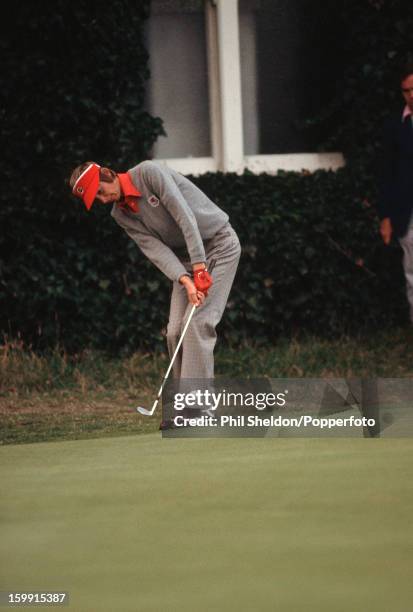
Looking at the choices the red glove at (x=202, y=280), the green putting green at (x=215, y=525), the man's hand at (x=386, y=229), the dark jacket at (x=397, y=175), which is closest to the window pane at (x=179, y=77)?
the dark jacket at (x=397, y=175)

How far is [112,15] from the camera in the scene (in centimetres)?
950

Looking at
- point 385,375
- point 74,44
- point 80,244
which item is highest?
point 74,44

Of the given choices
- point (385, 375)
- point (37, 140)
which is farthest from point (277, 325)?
point (37, 140)

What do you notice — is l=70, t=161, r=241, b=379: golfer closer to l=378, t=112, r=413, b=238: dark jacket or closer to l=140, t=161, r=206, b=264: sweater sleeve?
l=140, t=161, r=206, b=264: sweater sleeve

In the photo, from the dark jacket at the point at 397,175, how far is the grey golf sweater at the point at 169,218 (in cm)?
151

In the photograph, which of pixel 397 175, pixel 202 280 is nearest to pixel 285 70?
pixel 397 175

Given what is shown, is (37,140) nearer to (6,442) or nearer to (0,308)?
(0,308)

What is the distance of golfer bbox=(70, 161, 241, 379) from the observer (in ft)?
22.3

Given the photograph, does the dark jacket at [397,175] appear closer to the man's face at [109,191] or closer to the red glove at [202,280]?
the red glove at [202,280]

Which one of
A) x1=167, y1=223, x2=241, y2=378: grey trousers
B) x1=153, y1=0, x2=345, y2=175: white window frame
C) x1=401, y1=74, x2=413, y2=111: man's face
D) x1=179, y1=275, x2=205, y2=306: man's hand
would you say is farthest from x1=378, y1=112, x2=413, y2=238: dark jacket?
x1=179, y1=275, x2=205, y2=306: man's hand

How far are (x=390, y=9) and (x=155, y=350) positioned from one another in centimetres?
292

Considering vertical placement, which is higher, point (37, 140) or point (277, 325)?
point (37, 140)

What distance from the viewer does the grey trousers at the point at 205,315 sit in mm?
6953

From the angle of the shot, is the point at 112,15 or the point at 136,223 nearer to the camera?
the point at 136,223
